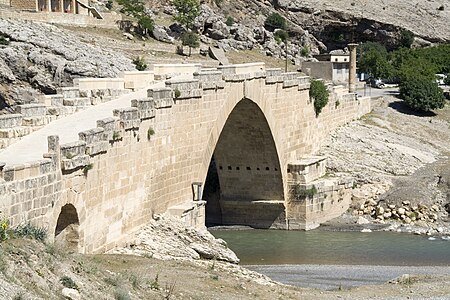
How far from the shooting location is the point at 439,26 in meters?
90.7

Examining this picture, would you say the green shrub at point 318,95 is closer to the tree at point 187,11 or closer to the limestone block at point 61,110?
the limestone block at point 61,110

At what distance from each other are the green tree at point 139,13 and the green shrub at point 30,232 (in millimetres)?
46307

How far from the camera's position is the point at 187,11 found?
2859 inches

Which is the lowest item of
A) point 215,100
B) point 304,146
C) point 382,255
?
point 382,255

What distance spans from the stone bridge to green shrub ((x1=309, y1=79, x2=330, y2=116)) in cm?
40

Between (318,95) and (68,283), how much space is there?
29.4 meters

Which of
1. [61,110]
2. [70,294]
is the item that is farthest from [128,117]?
[70,294]

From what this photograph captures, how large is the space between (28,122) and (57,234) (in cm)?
464

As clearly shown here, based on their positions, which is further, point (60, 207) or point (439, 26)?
point (439, 26)

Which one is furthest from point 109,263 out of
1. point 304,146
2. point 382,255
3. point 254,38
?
point 254,38

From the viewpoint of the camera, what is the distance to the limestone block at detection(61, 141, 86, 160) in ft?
71.1

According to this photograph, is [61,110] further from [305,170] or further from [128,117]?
[305,170]

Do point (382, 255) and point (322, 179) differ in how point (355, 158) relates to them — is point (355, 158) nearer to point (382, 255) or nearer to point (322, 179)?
point (322, 179)

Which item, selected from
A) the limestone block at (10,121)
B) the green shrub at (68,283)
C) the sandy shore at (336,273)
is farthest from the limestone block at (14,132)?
the green shrub at (68,283)
